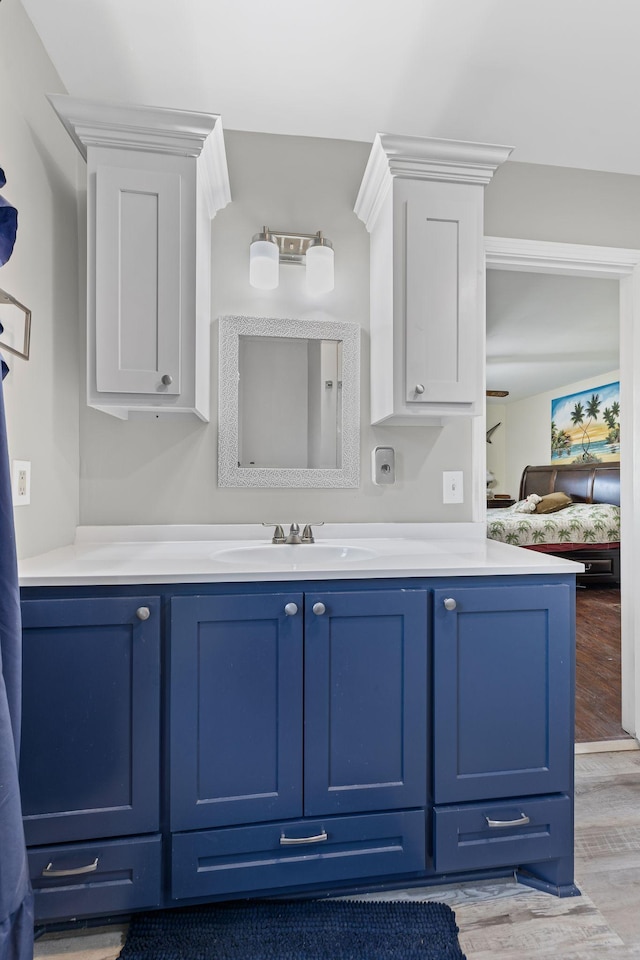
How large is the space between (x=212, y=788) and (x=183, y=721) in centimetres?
18

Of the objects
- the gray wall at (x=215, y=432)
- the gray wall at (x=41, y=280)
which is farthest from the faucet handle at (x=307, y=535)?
the gray wall at (x=41, y=280)

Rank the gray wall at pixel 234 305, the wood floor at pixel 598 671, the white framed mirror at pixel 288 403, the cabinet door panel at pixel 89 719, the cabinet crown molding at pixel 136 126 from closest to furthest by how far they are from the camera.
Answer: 1. the cabinet door panel at pixel 89 719
2. the cabinet crown molding at pixel 136 126
3. the gray wall at pixel 234 305
4. the white framed mirror at pixel 288 403
5. the wood floor at pixel 598 671

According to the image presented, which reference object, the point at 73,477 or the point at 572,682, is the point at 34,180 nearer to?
the point at 73,477

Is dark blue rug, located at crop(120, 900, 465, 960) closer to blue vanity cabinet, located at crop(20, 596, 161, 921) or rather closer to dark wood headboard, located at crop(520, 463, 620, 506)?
blue vanity cabinet, located at crop(20, 596, 161, 921)

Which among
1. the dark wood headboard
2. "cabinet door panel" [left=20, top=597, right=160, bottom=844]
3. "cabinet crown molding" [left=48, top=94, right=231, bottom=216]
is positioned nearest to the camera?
"cabinet door panel" [left=20, top=597, right=160, bottom=844]

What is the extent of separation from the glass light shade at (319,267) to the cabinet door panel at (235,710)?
1.17 metres

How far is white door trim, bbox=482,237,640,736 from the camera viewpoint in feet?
6.67

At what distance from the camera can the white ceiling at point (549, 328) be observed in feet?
11.5

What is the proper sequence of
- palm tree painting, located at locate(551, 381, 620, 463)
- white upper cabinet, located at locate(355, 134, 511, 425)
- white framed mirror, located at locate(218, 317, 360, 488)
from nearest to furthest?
white upper cabinet, located at locate(355, 134, 511, 425) < white framed mirror, located at locate(218, 317, 360, 488) < palm tree painting, located at locate(551, 381, 620, 463)

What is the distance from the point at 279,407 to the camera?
188 cm

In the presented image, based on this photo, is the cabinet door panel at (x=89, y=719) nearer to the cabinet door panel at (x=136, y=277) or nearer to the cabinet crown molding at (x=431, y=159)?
the cabinet door panel at (x=136, y=277)

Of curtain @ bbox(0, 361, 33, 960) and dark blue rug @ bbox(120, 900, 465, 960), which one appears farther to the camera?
dark blue rug @ bbox(120, 900, 465, 960)

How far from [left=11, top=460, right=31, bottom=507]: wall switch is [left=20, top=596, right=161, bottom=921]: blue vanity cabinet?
35 centimetres

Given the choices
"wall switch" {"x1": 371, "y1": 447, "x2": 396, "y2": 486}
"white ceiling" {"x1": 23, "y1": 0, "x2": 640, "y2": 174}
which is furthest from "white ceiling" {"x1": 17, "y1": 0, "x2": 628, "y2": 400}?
"wall switch" {"x1": 371, "y1": 447, "x2": 396, "y2": 486}
